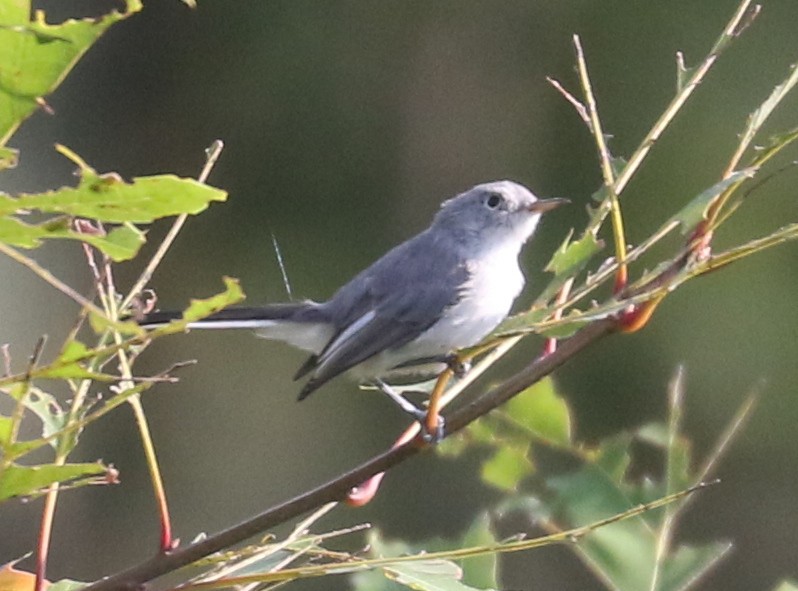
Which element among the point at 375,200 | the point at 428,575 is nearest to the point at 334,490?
the point at 428,575

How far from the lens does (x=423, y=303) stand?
1800mm

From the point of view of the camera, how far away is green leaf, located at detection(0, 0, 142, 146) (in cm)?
50

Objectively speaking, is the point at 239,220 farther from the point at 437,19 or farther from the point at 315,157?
the point at 437,19

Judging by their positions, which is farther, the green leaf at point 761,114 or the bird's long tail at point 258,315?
the bird's long tail at point 258,315

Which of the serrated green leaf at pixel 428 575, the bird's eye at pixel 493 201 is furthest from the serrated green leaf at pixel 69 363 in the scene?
the bird's eye at pixel 493 201

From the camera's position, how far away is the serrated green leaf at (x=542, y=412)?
0.83 meters

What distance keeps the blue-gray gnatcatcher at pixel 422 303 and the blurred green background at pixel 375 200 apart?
1080mm

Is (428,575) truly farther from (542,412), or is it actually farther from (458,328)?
(458,328)

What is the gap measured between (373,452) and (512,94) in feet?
3.24

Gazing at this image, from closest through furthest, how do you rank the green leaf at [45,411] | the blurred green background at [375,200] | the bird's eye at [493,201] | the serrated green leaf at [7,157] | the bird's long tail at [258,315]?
the serrated green leaf at [7,157] → the green leaf at [45,411] → the bird's long tail at [258,315] → the bird's eye at [493,201] → the blurred green background at [375,200]

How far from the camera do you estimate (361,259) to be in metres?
3.27

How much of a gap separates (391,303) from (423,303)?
0.05m

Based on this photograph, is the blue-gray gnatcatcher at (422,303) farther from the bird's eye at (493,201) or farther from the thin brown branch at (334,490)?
the thin brown branch at (334,490)

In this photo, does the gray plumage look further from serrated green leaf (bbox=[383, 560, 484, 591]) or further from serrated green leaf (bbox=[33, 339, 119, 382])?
serrated green leaf (bbox=[33, 339, 119, 382])
